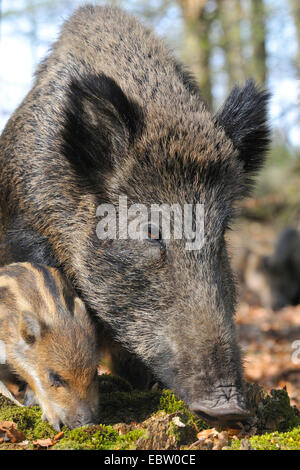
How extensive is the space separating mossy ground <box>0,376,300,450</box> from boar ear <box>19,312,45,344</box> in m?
0.51

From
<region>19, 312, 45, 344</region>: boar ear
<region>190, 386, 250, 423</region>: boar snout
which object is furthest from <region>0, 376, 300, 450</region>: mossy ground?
<region>19, 312, 45, 344</region>: boar ear

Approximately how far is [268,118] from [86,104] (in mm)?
1756

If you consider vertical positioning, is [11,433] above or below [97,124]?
below

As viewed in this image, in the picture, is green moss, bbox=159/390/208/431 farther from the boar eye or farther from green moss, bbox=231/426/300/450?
the boar eye

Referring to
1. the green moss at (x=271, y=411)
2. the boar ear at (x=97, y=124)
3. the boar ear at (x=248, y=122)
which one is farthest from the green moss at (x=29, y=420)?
the boar ear at (x=248, y=122)

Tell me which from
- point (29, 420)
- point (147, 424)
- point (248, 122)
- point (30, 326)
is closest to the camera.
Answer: point (147, 424)

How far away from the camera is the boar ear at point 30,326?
3.75m

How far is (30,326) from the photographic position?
3771 mm

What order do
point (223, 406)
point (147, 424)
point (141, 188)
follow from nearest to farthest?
point (223, 406) → point (147, 424) → point (141, 188)

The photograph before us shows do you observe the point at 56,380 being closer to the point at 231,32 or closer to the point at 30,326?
the point at 30,326

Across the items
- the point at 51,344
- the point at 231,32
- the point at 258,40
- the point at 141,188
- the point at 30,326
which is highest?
the point at 231,32

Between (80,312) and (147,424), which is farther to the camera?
(80,312)

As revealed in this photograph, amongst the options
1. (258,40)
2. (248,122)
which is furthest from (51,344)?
(258,40)

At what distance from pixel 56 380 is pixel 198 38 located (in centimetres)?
1282
